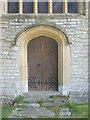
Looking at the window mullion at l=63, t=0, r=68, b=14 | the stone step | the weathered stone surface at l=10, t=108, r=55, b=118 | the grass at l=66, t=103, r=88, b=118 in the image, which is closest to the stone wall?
the window mullion at l=63, t=0, r=68, b=14

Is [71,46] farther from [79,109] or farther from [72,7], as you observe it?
[79,109]

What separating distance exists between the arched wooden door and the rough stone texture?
23.5 inches

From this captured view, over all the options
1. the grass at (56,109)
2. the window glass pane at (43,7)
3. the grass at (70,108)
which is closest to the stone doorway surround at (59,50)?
the window glass pane at (43,7)

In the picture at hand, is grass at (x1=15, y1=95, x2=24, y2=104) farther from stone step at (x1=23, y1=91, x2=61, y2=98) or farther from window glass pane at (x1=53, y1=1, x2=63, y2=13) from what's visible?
window glass pane at (x1=53, y1=1, x2=63, y2=13)

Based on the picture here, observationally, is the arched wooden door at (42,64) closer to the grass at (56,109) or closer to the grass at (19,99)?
the grass at (19,99)

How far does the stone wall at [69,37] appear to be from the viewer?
6223mm

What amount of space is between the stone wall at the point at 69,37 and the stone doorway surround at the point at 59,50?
0.13 m

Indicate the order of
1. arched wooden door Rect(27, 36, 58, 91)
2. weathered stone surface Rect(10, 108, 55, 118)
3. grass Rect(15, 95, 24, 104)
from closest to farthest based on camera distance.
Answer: weathered stone surface Rect(10, 108, 55, 118) → grass Rect(15, 95, 24, 104) → arched wooden door Rect(27, 36, 58, 91)

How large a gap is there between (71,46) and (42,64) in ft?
3.89

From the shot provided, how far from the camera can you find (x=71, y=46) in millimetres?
6242

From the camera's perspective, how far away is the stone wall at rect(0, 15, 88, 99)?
20.4 feet

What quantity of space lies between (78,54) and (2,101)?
2877mm

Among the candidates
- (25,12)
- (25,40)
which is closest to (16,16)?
(25,12)

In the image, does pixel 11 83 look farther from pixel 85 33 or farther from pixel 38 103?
pixel 85 33
